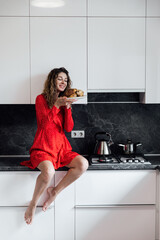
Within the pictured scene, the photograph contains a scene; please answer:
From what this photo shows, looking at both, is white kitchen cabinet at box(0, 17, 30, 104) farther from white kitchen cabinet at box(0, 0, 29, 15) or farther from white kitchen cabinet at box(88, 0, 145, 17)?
white kitchen cabinet at box(88, 0, 145, 17)

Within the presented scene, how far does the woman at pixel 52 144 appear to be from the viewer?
2412 mm

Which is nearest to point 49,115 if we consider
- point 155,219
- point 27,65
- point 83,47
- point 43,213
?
point 27,65

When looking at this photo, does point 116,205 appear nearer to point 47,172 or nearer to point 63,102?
point 47,172

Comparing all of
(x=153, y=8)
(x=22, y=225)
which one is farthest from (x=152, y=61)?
(x=22, y=225)

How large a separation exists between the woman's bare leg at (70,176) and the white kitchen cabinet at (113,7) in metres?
1.26

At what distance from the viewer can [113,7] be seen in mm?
2574

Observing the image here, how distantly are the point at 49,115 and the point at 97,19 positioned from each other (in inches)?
36.1

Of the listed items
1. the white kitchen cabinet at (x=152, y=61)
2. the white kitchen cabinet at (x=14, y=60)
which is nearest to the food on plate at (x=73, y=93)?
the white kitchen cabinet at (x=14, y=60)

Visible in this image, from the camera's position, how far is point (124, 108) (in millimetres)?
2984

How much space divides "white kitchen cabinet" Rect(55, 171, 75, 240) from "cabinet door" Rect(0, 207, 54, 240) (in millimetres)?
53

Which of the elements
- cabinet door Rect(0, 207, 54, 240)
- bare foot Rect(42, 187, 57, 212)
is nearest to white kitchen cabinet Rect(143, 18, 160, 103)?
bare foot Rect(42, 187, 57, 212)

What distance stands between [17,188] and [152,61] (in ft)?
5.17

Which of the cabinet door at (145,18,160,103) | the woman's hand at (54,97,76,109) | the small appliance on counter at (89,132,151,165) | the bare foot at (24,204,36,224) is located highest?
the cabinet door at (145,18,160,103)

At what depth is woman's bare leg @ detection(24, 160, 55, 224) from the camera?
2350 millimetres
